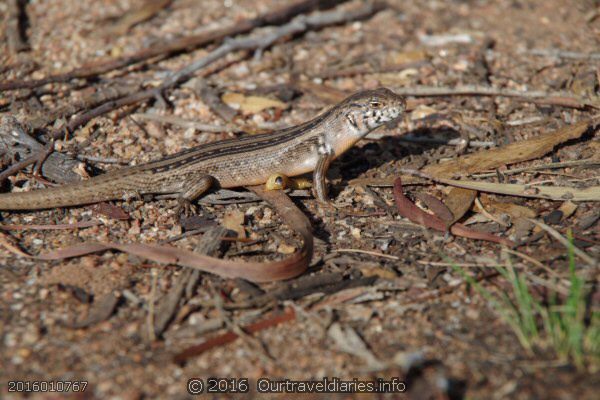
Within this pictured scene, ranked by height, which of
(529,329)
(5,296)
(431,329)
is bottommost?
(5,296)

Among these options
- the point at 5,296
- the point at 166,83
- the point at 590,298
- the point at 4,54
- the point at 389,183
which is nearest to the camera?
the point at 590,298

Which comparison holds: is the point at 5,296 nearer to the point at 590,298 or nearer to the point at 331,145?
the point at 331,145

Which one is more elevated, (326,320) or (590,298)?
(590,298)

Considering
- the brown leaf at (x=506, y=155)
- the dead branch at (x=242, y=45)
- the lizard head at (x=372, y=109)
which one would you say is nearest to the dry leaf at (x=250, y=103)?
the dead branch at (x=242, y=45)

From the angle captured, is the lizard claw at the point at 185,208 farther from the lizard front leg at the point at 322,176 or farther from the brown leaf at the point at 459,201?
the brown leaf at the point at 459,201

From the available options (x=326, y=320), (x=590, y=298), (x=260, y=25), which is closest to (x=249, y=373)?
(x=326, y=320)

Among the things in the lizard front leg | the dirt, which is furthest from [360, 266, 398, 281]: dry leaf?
the lizard front leg

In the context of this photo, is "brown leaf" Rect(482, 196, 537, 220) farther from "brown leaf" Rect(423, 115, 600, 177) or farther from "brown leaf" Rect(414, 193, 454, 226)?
"brown leaf" Rect(423, 115, 600, 177)
